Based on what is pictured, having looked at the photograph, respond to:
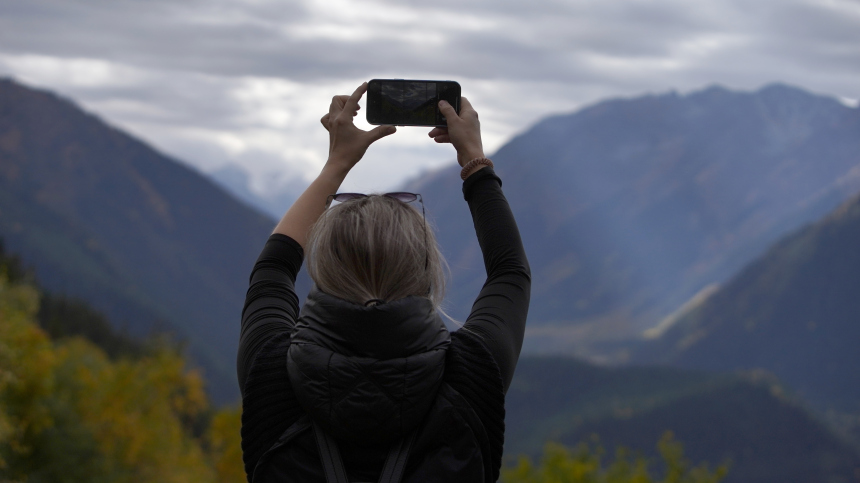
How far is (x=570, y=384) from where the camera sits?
648 ft

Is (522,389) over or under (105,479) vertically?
over

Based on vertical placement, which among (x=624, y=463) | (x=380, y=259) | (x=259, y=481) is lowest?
(x=259, y=481)

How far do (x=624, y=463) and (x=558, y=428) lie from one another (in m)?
145

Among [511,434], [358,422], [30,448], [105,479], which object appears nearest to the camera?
[358,422]

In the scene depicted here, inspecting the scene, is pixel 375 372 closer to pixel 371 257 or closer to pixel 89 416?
pixel 371 257

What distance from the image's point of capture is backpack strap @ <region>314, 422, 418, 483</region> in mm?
2256

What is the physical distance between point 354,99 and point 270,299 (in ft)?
2.66

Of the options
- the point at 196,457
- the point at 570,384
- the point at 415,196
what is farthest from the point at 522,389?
the point at 415,196

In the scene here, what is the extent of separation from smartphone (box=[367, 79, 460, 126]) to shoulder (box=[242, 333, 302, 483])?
1015 millimetres

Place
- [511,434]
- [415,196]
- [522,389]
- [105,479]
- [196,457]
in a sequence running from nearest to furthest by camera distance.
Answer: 1. [415,196]
2. [105,479]
3. [196,457]
4. [511,434]
5. [522,389]

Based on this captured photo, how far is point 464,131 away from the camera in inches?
117

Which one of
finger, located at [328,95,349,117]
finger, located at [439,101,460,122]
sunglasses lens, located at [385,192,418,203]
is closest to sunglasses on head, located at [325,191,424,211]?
sunglasses lens, located at [385,192,418,203]

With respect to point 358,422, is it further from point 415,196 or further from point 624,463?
point 624,463

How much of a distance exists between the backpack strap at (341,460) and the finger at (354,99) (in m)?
1.22
